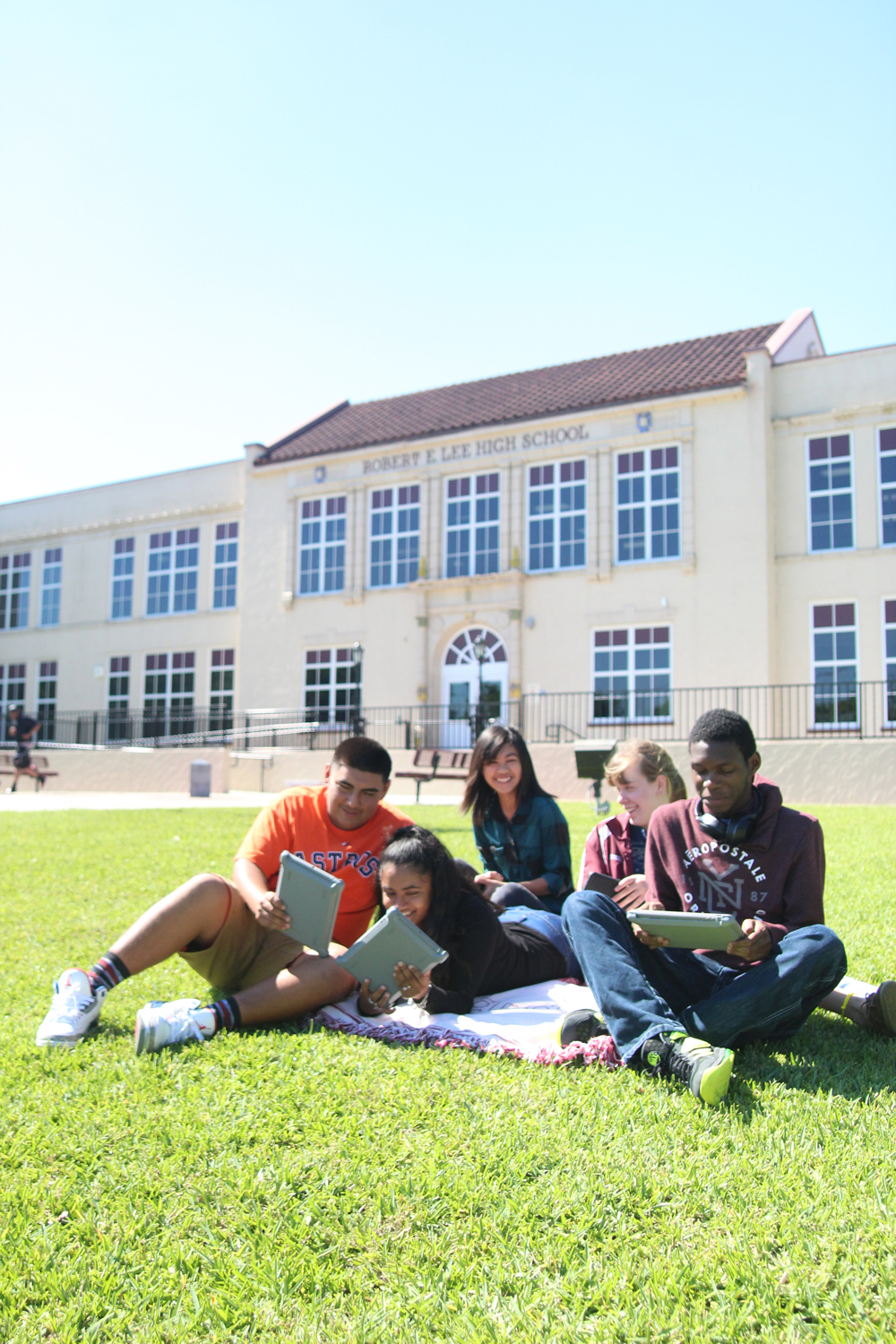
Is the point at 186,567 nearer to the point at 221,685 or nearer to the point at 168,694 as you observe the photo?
the point at 168,694

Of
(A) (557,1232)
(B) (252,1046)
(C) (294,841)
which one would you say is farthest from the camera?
(C) (294,841)

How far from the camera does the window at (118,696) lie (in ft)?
103

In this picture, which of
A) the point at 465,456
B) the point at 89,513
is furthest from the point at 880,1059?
the point at 89,513

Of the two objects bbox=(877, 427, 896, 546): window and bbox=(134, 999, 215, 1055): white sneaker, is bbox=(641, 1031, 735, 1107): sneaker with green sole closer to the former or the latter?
bbox=(134, 999, 215, 1055): white sneaker

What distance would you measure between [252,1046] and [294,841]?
0.93 metres

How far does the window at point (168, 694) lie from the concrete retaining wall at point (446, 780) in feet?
11.9

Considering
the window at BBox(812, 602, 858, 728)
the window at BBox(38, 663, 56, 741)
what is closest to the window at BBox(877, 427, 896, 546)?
the window at BBox(812, 602, 858, 728)

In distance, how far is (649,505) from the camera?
24.3m

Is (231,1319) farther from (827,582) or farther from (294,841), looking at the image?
(827,582)

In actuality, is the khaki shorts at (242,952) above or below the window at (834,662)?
below

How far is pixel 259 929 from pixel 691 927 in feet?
6.22

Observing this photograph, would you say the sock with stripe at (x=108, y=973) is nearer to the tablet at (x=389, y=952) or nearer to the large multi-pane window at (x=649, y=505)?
Answer: the tablet at (x=389, y=952)

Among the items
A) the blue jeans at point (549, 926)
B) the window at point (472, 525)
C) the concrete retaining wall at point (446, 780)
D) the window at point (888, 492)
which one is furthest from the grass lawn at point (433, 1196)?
the window at point (472, 525)

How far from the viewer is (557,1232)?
86.2 inches
